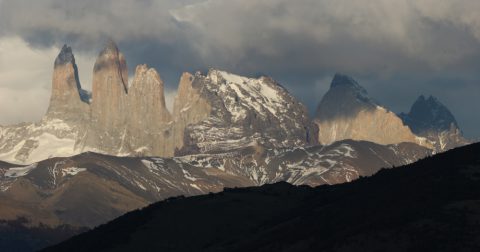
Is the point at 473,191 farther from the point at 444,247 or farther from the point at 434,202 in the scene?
the point at 444,247

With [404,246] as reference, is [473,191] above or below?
above

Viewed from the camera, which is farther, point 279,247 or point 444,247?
point 279,247

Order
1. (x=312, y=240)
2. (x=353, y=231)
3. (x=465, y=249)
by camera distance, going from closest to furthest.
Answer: (x=465, y=249) → (x=353, y=231) → (x=312, y=240)

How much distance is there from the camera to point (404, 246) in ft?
542

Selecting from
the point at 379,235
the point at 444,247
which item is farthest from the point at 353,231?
the point at 444,247

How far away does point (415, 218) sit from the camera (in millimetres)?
178000

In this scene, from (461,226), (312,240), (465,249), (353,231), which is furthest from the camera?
(312,240)

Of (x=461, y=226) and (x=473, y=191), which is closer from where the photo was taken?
(x=461, y=226)

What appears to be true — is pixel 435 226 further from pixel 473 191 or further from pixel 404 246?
pixel 473 191

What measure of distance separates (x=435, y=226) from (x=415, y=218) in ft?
18.9

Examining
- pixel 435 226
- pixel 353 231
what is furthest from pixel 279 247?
pixel 435 226

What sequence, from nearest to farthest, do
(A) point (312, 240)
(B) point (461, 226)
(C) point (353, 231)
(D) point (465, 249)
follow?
(D) point (465, 249), (B) point (461, 226), (C) point (353, 231), (A) point (312, 240)

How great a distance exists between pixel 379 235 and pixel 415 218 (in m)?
7.91

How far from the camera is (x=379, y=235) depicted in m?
173
